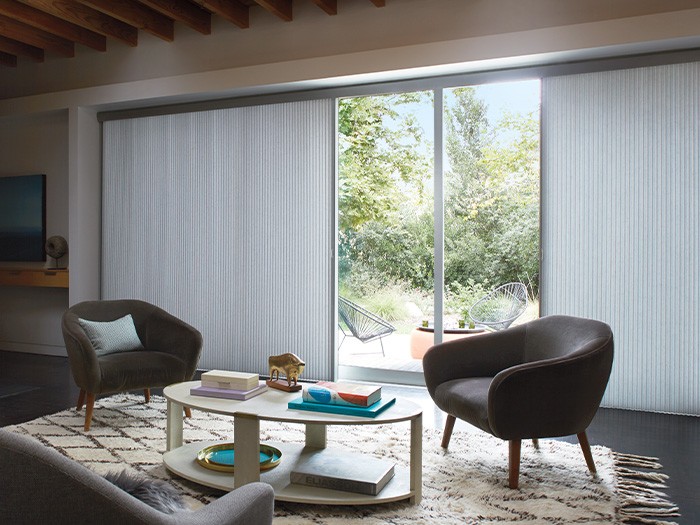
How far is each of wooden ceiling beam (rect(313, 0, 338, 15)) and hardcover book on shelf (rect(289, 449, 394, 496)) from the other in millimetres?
3325

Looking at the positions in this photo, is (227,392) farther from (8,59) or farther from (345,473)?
(8,59)

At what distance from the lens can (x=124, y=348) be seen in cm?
420

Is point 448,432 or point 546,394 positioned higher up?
point 546,394

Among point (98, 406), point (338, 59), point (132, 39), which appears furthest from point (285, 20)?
point (98, 406)

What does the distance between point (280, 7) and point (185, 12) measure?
2.65ft

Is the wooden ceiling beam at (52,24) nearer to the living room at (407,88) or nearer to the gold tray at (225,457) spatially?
the living room at (407,88)

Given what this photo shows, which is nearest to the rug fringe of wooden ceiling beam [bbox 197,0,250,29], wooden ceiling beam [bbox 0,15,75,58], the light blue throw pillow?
the light blue throw pillow

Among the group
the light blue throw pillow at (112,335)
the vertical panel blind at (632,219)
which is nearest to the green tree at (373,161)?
the vertical panel blind at (632,219)

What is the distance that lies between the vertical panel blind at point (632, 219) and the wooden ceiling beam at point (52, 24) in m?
4.01

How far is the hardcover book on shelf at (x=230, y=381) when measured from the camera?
2.93m

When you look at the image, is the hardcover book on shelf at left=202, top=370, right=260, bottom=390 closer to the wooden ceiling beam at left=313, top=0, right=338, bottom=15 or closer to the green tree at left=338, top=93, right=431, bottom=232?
the green tree at left=338, top=93, right=431, bottom=232

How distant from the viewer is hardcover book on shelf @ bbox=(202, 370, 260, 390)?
2.93 m

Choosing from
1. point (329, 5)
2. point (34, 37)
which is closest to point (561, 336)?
point (329, 5)

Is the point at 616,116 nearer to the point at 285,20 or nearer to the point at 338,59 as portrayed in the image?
the point at 338,59
